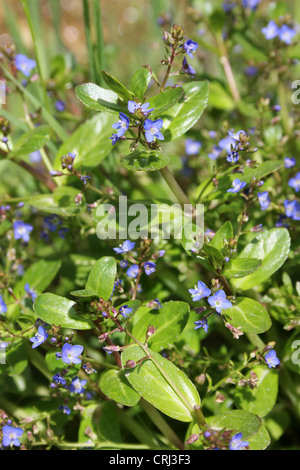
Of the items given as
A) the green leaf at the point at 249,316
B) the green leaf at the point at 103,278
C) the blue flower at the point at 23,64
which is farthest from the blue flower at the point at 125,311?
the blue flower at the point at 23,64

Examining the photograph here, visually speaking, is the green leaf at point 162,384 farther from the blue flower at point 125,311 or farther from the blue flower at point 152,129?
the blue flower at point 152,129

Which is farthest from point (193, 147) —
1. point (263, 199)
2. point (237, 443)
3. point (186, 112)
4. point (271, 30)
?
point (237, 443)

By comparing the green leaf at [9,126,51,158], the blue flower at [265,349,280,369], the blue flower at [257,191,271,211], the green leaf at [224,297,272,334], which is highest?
the green leaf at [9,126,51,158]

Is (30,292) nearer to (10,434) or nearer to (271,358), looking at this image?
(10,434)

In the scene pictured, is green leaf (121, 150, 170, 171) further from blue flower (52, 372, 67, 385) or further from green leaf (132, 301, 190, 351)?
blue flower (52, 372, 67, 385)

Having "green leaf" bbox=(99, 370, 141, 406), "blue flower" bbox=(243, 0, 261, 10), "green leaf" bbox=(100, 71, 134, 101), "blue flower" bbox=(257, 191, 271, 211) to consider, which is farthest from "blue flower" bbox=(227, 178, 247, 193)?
"blue flower" bbox=(243, 0, 261, 10)

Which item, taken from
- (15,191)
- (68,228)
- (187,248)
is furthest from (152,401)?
(15,191)

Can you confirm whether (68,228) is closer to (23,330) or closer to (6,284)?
(6,284)
